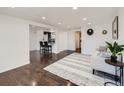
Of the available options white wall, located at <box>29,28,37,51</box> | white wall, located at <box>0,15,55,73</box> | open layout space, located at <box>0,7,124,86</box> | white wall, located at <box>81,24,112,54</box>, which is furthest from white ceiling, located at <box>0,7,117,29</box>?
white wall, located at <box>29,28,37,51</box>

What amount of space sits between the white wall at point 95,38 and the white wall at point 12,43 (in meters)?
4.56

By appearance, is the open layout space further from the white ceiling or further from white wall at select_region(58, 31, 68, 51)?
white wall at select_region(58, 31, 68, 51)

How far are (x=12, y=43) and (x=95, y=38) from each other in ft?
17.6

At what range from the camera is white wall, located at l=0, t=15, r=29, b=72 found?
400 cm

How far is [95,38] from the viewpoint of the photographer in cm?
744

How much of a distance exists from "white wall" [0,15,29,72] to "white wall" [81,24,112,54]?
15.0 feet

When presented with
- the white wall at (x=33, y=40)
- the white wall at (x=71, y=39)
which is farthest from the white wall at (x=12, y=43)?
the white wall at (x=71, y=39)

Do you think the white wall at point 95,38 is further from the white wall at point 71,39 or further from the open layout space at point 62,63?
the white wall at point 71,39

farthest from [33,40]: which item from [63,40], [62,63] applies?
[62,63]

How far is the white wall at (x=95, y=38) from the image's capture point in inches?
269

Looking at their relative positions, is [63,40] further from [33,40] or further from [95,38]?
[95,38]

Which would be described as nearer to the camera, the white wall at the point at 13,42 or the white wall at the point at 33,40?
the white wall at the point at 13,42

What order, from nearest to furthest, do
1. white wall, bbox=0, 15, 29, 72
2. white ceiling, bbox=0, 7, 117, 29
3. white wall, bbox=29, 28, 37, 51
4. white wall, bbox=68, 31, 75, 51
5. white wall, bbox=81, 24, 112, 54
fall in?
white ceiling, bbox=0, 7, 117, 29 < white wall, bbox=0, 15, 29, 72 < white wall, bbox=81, 24, 112, 54 < white wall, bbox=29, 28, 37, 51 < white wall, bbox=68, 31, 75, 51
